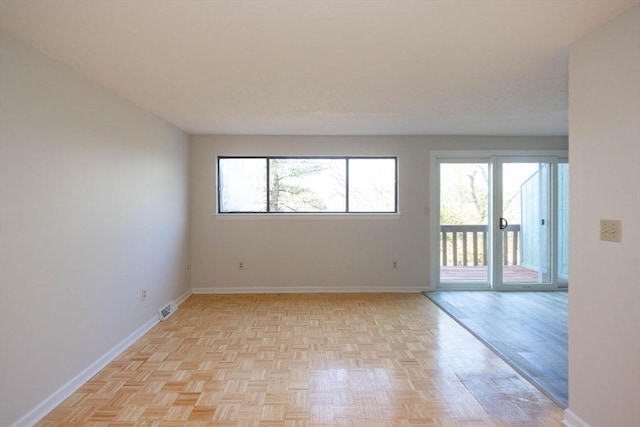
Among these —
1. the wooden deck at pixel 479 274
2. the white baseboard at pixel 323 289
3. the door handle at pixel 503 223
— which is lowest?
the white baseboard at pixel 323 289

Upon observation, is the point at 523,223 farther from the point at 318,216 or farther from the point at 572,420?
the point at 572,420

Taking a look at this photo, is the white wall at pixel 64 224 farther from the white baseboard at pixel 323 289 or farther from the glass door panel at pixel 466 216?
the glass door panel at pixel 466 216

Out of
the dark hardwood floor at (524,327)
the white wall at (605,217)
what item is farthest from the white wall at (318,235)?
the white wall at (605,217)

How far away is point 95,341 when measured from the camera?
287 centimetres

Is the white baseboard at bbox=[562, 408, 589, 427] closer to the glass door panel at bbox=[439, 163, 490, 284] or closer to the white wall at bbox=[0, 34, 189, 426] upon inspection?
the white wall at bbox=[0, 34, 189, 426]

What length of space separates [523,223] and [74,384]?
5543mm

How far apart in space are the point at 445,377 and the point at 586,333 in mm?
1029

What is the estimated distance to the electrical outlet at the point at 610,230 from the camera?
6.14ft

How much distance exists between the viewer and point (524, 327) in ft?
12.6

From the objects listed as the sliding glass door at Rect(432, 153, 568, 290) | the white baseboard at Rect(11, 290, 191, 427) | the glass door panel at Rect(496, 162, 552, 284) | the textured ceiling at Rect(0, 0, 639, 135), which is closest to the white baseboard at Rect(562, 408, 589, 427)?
the textured ceiling at Rect(0, 0, 639, 135)

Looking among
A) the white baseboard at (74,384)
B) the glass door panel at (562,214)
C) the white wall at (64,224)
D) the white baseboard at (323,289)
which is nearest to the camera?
the white wall at (64,224)

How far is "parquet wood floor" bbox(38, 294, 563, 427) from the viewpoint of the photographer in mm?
2258

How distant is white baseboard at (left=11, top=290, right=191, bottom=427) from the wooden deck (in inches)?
161

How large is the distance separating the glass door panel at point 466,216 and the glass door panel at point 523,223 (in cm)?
24
